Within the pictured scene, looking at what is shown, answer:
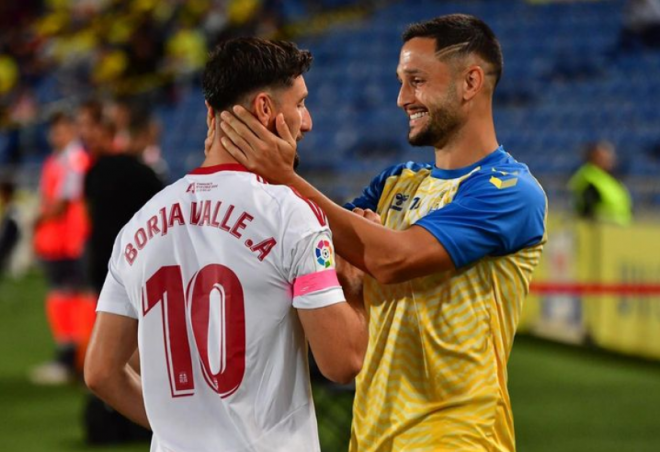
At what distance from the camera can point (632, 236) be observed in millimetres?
9703

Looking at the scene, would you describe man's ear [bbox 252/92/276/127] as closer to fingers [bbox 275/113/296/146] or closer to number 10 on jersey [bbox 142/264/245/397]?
fingers [bbox 275/113/296/146]

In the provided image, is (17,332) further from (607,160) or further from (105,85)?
(105,85)

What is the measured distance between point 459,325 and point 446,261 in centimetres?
16

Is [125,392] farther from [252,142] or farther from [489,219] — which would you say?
[489,219]

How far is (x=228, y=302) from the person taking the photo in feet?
7.85

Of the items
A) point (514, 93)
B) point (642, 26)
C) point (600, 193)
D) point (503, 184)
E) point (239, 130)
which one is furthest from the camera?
point (642, 26)

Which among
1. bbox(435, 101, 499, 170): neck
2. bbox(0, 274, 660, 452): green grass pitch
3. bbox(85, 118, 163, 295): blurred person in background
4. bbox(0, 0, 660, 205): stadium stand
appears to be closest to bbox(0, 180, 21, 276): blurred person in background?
bbox(0, 274, 660, 452): green grass pitch

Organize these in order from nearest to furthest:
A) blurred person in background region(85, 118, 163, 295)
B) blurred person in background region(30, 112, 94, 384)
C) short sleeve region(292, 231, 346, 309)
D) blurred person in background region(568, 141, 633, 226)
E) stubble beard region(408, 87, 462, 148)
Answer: short sleeve region(292, 231, 346, 309), stubble beard region(408, 87, 462, 148), blurred person in background region(85, 118, 163, 295), blurred person in background region(30, 112, 94, 384), blurred person in background region(568, 141, 633, 226)

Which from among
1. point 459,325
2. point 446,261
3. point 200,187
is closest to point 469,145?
point 446,261

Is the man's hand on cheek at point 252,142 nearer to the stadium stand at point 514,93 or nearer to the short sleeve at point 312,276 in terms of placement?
the short sleeve at point 312,276

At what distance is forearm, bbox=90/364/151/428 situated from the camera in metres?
2.63

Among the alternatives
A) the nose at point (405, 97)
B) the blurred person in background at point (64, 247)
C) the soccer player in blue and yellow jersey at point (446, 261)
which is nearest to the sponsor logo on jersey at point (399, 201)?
the soccer player in blue and yellow jersey at point (446, 261)

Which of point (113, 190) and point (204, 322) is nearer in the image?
point (204, 322)

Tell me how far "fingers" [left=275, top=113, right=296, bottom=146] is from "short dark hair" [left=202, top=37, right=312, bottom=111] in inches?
3.0
